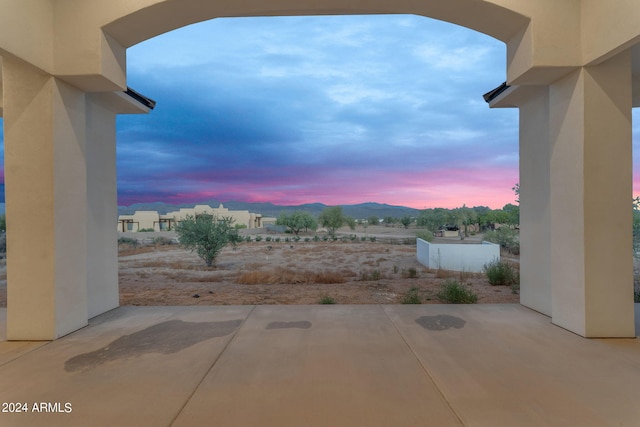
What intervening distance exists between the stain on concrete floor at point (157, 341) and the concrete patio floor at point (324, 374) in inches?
1.1

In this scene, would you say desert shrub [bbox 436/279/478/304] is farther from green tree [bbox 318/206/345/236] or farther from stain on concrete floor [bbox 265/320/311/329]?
green tree [bbox 318/206/345/236]

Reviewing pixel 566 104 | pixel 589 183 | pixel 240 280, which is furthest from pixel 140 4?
pixel 240 280

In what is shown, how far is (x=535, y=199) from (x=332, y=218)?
166 feet

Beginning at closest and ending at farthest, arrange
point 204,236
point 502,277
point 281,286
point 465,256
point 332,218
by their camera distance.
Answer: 1. point 502,277
2. point 281,286
3. point 465,256
4. point 204,236
5. point 332,218

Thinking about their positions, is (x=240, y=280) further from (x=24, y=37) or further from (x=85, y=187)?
(x=24, y=37)

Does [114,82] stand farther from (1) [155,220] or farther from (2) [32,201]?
(1) [155,220]

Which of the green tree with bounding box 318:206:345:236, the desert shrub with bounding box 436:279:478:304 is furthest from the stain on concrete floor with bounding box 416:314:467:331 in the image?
Answer: the green tree with bounding box 318:206:345:236

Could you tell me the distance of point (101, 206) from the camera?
701cm

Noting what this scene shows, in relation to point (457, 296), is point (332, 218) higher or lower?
higher

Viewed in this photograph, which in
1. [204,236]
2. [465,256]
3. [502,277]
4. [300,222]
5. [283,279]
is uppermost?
[300,222]

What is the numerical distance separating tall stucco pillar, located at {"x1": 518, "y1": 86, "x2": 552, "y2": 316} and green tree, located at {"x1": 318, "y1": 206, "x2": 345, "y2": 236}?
4922 cm

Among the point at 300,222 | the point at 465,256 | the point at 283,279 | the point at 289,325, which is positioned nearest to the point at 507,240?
the point at 465,256

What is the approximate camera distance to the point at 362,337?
17.9ft

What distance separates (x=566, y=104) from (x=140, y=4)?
6950mm
